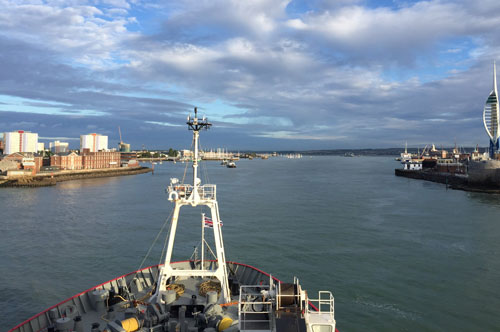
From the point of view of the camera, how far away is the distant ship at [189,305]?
9.77 meters

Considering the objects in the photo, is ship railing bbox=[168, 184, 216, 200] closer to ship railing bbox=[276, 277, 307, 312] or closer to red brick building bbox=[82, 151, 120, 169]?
ship railing bbox=[276, 277, 307, 312]

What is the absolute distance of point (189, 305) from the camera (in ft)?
42.4

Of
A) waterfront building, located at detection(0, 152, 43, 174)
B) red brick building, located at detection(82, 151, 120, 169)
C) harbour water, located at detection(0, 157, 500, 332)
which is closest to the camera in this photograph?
harbour water, located at detection(0, 157, 500, 332)

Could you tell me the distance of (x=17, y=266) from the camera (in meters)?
27.3

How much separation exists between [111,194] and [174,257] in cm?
4973

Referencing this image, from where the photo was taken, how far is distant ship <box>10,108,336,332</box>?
977 cm

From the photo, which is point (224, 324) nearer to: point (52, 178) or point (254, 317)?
point (254, 317)

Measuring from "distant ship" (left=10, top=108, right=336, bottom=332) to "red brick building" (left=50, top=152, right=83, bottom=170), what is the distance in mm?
121597

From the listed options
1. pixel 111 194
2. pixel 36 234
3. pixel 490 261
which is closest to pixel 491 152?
pixel 490 261

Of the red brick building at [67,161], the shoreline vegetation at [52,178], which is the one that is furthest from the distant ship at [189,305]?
the red brick building at [67,161]

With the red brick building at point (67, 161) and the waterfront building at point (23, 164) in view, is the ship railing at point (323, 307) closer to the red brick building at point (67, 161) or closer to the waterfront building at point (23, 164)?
the waterfront building at point (23, 164)

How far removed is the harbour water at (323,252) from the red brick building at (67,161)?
67.8 meters

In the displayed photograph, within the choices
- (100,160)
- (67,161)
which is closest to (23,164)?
(67,161)

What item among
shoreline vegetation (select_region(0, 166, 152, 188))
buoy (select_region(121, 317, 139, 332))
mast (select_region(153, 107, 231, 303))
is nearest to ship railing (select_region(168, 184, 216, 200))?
mast (select_region(153, 107, 231, 303))
